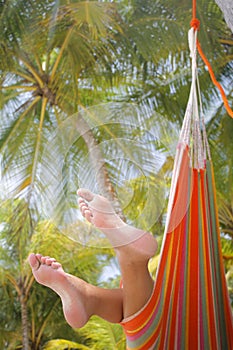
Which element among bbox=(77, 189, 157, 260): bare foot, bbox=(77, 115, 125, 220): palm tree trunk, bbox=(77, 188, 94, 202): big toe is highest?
bbox=(77, 115, 125, 220): palm tree trunk

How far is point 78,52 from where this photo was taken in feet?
13.9

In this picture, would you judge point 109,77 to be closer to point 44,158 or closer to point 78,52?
point 78,52

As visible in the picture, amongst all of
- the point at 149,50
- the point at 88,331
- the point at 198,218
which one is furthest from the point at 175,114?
the point at 198,218

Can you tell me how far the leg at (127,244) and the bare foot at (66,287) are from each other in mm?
127

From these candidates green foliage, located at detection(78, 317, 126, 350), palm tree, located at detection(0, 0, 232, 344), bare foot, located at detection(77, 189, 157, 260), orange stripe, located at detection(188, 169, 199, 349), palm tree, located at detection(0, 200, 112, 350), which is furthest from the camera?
palm tree, located at detection(0, 200, 112, 350)

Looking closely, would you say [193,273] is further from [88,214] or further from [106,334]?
[106,334]

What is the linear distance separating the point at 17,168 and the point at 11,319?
6.38 feet

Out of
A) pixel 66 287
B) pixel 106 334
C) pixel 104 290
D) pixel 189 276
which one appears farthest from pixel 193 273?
pixel 106 334

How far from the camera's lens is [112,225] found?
1615 mm

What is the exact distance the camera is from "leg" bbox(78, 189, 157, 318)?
5.33 ft

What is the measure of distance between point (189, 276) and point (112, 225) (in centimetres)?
43

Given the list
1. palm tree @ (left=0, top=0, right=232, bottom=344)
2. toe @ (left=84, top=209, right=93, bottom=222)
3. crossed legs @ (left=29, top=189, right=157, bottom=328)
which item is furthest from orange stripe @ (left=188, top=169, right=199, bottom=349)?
palm tree @ (left=0, top=0, right=232, bottom=344)

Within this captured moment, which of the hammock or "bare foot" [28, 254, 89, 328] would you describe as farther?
the hammock

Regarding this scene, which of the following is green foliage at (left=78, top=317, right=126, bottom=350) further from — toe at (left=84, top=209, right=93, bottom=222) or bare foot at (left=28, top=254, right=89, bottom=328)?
toe at (left=84, top=209, right=93, bottom=222)
